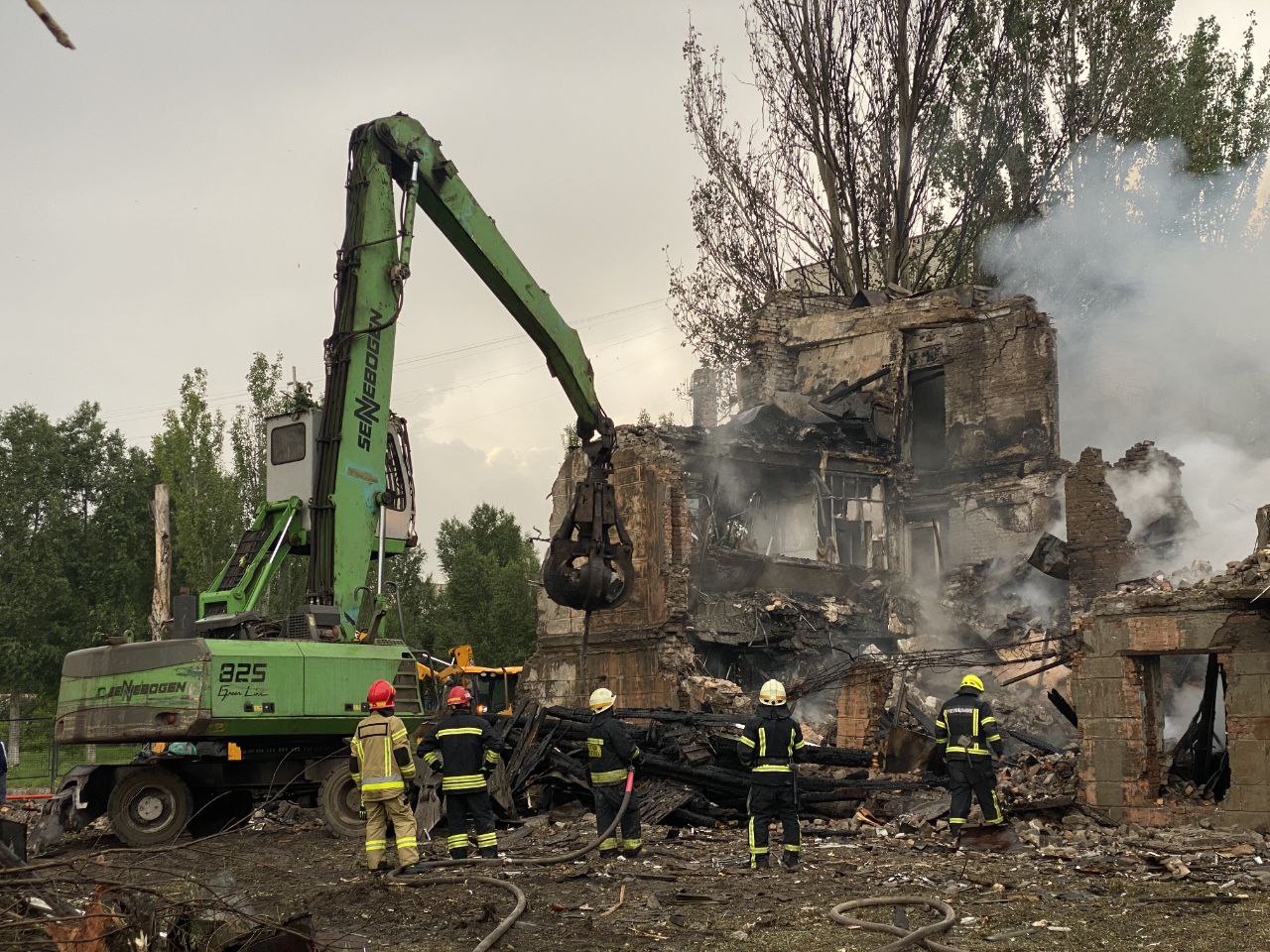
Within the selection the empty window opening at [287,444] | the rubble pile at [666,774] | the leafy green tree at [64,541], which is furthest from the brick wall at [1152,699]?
the leafy green tree at [64,541]

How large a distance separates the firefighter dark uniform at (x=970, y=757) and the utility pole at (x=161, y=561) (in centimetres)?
1385

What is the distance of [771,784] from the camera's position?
33.6 ft

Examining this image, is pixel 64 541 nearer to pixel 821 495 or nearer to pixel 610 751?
pixel 821 495

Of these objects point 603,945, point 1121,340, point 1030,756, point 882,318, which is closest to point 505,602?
point 882,318

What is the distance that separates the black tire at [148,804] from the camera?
11.8 metres

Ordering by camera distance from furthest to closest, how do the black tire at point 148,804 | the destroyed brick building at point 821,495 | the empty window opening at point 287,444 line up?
the destroyed brick building at point 821,495, the empty window opening at point 287,444, the black tire at point 148,804

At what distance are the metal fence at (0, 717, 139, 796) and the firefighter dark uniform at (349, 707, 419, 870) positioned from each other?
2.93 meters

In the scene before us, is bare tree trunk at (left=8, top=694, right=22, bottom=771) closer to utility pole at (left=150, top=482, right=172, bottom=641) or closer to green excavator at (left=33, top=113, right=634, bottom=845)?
utility pole at (left=150, top=482, right=172, bottom=641)

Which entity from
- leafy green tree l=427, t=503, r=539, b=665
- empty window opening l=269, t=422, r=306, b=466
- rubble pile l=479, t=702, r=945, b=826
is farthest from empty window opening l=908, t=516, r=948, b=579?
empty window opening l=269, t=422, r=306, b=466

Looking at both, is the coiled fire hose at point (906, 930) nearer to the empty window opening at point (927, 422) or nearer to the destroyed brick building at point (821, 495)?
the destroyed brick building at point (821, 495)

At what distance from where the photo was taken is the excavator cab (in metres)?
14.9

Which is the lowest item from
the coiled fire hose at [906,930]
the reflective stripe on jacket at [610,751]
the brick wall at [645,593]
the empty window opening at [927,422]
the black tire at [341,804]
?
the coiled fire hose at [906,930]

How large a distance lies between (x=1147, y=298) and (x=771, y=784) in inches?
1213

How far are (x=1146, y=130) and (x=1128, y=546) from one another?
16.1 meters
